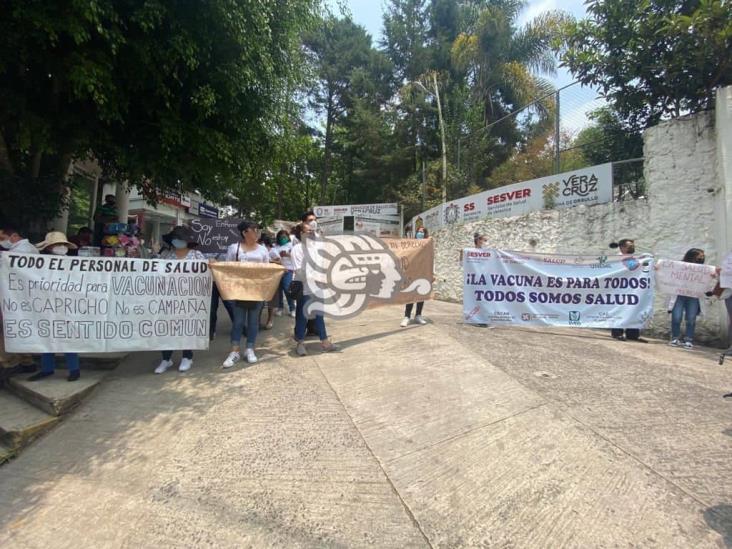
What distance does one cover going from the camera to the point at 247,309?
4992mm

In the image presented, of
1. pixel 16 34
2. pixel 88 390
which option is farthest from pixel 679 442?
pixel 16 34

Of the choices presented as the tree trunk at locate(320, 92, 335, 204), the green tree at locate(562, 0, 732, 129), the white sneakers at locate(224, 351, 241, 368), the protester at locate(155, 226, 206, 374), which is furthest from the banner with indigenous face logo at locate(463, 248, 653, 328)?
the tree trunk at locate(320, 92, 335, 204)

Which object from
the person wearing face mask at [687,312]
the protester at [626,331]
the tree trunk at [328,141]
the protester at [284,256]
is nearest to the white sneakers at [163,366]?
the protester at [284,256]

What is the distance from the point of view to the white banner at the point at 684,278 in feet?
20.3

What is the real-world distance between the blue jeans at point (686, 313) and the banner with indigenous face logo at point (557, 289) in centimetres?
38

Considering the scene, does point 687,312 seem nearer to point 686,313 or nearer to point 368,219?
point 686,313

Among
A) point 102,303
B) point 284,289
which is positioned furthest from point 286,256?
point 102,303

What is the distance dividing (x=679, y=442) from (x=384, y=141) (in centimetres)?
2467

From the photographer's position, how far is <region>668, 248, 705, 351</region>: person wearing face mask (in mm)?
6340

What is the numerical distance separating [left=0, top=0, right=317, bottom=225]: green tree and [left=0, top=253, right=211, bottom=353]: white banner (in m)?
1.55

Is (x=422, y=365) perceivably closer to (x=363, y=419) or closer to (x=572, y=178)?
(x=363, y=419)

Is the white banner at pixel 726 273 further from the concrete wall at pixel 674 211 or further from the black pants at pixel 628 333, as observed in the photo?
the black pants at pixel 628 333

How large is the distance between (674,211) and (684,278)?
1.49m

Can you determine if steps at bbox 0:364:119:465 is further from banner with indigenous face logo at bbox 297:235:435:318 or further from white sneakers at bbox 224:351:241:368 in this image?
banner with indigenous face logo at bbox 297:235:435:318
